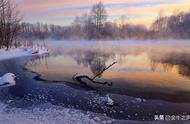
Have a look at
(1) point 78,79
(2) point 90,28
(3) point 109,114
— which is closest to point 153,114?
(3) point 109,114

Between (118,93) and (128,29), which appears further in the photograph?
(128,29)

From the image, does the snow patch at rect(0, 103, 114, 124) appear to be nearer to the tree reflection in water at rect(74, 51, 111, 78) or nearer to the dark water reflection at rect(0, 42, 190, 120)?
the dark water reflection at rect(0, 42, 190, 120)

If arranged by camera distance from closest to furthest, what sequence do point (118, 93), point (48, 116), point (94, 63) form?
1. point (48, 116)
2. point (118, 93)
3. point (94, 63)

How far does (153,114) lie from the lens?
31.2 ft

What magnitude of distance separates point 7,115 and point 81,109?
288 cm

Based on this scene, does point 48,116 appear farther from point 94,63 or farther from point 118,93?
point 94,63

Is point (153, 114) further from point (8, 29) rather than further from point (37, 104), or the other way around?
point (8, 29)

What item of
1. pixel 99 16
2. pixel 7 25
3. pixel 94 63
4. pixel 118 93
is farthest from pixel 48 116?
pixel 99 16

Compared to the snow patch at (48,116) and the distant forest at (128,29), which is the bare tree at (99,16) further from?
the snow patch at (48,116)

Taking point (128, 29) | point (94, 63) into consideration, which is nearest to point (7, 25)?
point (94, 63)

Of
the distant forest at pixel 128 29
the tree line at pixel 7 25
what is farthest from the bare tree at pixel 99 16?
the tree line at pixel 7 25

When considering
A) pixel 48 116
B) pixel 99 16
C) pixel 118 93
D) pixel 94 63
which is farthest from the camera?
pixel 99 16

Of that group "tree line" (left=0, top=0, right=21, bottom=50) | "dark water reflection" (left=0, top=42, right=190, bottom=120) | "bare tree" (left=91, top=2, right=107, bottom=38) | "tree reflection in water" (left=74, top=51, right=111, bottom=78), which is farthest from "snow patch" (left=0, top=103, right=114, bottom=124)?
"bare tree" (left=91, top=2, right=107, bottom=38)

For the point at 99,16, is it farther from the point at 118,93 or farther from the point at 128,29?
the point at 118,93
